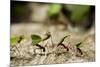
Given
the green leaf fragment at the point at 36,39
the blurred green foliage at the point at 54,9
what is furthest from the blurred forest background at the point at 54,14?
the green leaf fragment at the point at 36,39

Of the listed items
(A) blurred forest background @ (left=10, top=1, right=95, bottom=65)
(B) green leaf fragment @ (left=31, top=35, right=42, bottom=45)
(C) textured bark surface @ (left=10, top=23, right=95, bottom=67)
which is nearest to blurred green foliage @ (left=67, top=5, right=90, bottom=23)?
(A) blurred forest background @ (left=10, top=1, right=95, bottom=65)

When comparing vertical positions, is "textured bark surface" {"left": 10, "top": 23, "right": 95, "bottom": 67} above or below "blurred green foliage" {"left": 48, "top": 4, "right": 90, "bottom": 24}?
below

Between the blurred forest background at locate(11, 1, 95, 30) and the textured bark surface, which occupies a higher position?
the blurred forest background at locate(11, 1, 95, 30)

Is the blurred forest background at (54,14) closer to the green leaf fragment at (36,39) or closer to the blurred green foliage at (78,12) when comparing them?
the blurred green foliage at (78,12)

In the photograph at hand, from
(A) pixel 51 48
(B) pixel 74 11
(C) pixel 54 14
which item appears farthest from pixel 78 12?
(A) pixel 51 48

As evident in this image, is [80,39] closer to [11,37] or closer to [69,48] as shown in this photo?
[69,48]

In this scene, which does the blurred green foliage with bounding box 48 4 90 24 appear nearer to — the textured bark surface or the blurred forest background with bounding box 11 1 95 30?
the blurred forest background with bounding box 11 1 95 30

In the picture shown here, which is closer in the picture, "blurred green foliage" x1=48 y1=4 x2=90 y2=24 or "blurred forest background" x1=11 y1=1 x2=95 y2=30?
"blurred forest background" x1=11 y1=1 x2=95 y2=30

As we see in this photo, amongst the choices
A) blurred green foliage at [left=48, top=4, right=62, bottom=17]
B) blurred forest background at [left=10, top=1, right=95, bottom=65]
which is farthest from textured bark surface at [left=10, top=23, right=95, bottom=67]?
blurred green foliage at [left=48, top=4, right=62, bottom=17]

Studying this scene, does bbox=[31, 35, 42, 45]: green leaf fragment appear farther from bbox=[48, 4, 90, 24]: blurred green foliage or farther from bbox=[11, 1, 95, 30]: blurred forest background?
bbox=[48, 4, 90, 24]: blurred green foliage
